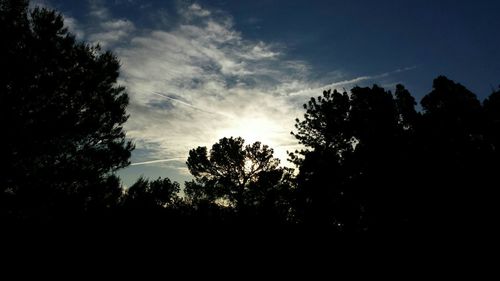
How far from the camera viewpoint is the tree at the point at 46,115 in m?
13.3

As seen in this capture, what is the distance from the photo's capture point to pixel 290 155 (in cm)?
2402

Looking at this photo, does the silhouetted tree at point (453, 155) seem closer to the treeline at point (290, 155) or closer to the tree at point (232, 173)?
the treeline at point (290, 155)

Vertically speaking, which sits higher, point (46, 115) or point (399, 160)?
point (46, 115)

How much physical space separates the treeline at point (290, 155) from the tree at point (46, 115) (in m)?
0.05

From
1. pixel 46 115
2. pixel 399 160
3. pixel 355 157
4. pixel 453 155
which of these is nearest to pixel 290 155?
pixel 355 157

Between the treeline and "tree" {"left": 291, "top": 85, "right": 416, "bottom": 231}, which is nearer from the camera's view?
the treeline

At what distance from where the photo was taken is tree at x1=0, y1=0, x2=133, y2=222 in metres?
13.3

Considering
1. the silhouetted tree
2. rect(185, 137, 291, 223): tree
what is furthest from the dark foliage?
rect(185, 137, 291, 223): tree

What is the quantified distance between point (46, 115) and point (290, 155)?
18.0m

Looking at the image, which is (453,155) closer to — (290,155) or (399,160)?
(399,160)

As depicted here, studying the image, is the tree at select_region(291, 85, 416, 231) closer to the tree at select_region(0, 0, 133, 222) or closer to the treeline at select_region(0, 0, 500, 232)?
the treeline at select_region(0, 0, 500, 232)

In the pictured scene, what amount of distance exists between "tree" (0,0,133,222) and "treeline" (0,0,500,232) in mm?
54

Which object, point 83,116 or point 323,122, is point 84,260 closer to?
point 83,116

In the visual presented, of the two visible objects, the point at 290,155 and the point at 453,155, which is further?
the point at 290,155
